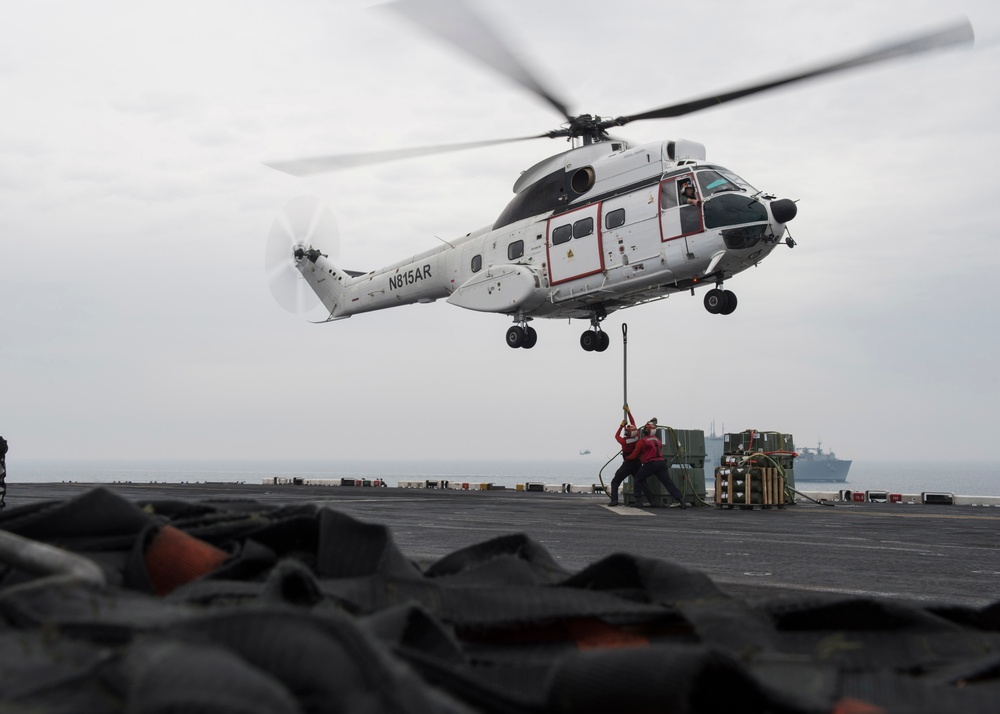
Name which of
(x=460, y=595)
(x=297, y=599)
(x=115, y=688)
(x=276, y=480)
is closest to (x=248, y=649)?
(x=115, y=688)

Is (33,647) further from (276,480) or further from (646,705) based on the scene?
(276,480)

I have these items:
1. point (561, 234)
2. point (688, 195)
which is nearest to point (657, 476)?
point (688, 195)

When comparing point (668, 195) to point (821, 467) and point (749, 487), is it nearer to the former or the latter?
point (749, 487)

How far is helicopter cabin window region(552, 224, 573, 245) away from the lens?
22984mm

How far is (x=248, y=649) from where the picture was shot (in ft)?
4.38

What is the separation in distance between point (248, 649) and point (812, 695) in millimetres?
928

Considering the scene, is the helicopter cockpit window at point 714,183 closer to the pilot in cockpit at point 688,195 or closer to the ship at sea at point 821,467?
the pilot in cockpit at point 688,195

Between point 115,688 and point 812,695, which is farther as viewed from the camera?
point 812,695

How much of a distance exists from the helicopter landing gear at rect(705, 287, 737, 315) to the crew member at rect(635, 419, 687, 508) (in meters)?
3.41

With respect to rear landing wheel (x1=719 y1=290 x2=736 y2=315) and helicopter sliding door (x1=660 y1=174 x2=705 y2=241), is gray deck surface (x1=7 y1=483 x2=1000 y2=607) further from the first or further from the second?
helicopter sliding door (x1=660 y1=174 x2=705 y2=241)

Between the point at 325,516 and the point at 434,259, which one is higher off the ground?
the point at 434,259

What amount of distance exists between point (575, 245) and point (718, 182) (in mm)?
3813

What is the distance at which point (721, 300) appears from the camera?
22.2 metres

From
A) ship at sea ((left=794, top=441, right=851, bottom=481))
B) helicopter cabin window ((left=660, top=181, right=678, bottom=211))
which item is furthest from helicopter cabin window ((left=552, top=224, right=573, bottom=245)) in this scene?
ship at sea ((left=794, top=441, right=851, bottom=481))
